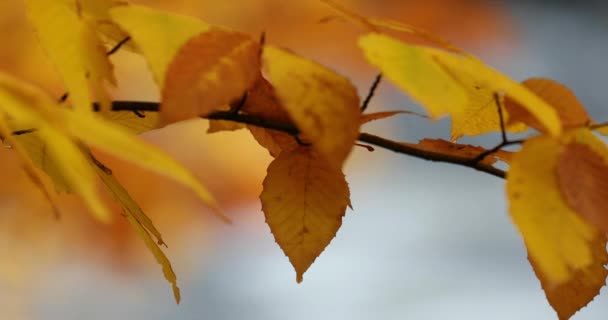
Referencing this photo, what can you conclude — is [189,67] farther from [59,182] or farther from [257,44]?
[59,182]

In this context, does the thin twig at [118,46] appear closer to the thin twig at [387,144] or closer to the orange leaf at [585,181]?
the thin twig at [387,144]

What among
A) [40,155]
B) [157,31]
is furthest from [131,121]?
[157,31]

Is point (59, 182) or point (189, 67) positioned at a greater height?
point (189, 67)

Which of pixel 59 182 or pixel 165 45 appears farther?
pixel 59 182

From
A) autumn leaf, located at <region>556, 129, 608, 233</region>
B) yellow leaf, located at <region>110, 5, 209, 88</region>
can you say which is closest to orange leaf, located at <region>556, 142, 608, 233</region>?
autumn leaf, located at <region>556, 129, 608, 233</region>

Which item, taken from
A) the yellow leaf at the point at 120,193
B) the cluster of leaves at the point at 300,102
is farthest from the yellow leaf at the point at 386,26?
the yellow leaf at the point at 120,193

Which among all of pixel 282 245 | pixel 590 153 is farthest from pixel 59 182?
pixel 590 153

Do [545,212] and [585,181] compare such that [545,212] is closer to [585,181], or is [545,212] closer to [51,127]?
[585,181]

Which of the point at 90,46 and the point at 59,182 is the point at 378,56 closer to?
the point at 90,46
